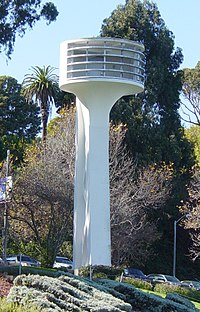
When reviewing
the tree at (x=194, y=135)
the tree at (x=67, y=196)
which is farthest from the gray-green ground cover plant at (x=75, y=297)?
the tree at (x=194, y=135)

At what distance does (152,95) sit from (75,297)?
42.0 metres

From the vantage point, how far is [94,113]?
38375 millimetres

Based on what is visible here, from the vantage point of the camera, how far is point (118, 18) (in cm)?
5975

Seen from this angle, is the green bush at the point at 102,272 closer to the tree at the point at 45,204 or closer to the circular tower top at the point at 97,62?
the tree at the point at 45,204

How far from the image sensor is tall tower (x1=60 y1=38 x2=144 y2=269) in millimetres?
37594

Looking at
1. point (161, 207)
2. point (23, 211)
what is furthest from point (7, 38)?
point (161, 207)

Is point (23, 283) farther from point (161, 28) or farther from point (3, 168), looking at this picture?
point (161, 28)

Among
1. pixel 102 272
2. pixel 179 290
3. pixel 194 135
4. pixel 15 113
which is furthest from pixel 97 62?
pixel 15 113

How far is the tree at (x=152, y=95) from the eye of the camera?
182 ft

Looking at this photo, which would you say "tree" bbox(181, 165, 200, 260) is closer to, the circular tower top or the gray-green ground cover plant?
the circular tower top

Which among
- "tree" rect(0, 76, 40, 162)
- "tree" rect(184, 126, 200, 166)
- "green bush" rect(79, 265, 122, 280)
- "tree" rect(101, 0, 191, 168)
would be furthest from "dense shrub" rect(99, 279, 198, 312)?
"tree" rect(0, 76, 40, 162)

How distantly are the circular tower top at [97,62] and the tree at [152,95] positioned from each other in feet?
53.6

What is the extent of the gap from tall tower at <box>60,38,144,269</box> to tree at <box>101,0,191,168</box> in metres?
15.8

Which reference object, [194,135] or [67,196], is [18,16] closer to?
[67,196]
